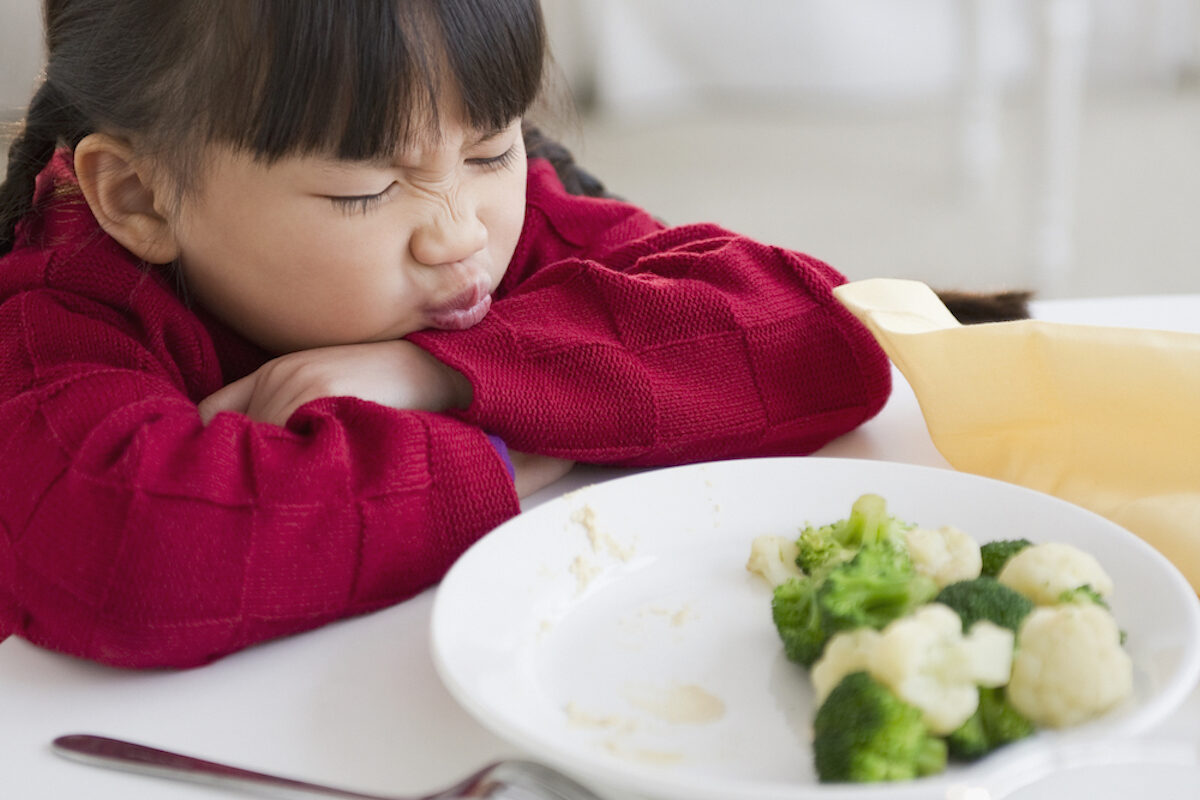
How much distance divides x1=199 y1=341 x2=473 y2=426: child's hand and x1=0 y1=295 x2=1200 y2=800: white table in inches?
5.9

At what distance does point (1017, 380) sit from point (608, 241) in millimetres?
387

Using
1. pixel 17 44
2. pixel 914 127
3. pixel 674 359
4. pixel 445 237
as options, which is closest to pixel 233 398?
pixel 445 237

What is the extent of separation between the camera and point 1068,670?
17.0 inches

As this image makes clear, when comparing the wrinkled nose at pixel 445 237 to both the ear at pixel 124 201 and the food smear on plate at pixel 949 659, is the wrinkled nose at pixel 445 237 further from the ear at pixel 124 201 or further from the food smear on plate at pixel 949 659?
the food smear on plate at pixel 949 659

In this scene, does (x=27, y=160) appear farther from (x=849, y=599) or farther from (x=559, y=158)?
(x=849, y=599)

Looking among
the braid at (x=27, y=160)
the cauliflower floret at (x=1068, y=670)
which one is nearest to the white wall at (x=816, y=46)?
the braid at (x=27, y=160)

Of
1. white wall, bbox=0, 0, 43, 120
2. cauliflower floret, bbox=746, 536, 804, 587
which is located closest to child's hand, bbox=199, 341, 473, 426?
cauliflower floret, bbox=746, 536, 804, 587

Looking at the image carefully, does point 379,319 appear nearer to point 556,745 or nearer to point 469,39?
point 469,39

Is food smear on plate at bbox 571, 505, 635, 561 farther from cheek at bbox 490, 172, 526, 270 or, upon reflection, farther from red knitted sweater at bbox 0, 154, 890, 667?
cheek at bbox 490, 172, 526, 270

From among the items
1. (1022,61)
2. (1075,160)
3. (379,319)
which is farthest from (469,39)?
(1022,61)

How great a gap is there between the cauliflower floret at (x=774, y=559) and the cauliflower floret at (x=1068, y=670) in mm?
155

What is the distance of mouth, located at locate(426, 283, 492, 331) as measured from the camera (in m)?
0.79

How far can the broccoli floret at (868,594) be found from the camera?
49 centimetres

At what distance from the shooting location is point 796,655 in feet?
1.71
